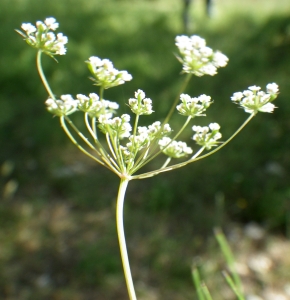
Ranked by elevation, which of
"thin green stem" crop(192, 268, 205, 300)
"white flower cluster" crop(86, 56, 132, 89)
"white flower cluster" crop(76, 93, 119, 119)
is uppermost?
"white flower cluster" crop(86, 56, 132, 89)

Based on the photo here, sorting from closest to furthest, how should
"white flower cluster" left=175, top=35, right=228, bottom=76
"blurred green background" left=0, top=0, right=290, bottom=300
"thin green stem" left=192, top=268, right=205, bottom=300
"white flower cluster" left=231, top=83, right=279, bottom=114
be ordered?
"white flower cluster" left=175, top=35, right=228, bottom=76 < "white flower cluster" left=231, top=83, right=279, bottom=114 < "thin green stem" left=192, top=268, right=205, bottom=300 < "blurred green background" left=0, top=0, right=290, bottom=300

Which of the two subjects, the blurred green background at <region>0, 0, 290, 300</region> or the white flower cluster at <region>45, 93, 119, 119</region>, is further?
the blurred green background at <region>0, 0, 290, 300</region>

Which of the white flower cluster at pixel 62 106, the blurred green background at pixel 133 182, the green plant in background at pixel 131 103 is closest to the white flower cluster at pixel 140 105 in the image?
the green plant in background at pixel 131 103

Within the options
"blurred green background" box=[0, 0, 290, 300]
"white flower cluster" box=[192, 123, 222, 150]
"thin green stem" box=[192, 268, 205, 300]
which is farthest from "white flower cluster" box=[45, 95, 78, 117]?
"blurred green background" box=[0, 0, 290, 300]

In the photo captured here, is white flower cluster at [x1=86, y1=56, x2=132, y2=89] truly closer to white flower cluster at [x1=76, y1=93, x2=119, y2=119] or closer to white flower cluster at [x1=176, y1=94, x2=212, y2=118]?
white flower cluster at [x1=76, y1=93, x2=119, y2=119]

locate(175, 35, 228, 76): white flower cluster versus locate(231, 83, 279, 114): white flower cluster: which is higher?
locate(175, 35, 228, 76): white flower cluster

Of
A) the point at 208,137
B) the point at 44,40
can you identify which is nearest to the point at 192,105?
the point at 208,137

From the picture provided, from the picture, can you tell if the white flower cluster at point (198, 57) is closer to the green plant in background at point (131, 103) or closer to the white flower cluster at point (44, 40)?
the green plant in background at point (131, 103)

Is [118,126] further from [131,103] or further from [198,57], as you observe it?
[198,57]

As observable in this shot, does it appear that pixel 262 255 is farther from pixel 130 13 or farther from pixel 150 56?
pixel 130 13
